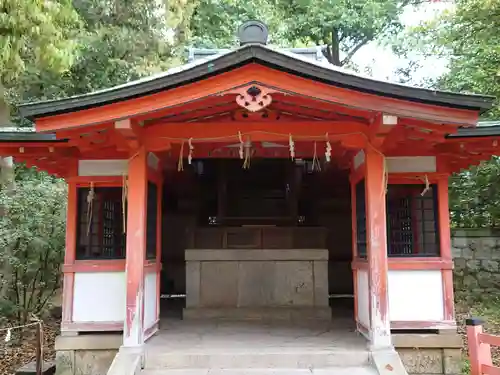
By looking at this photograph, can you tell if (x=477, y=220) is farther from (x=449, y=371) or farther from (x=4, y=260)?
(x=4, y=260)

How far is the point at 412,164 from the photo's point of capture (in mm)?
6359

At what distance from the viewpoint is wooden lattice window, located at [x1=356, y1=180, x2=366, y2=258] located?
633 centimetres

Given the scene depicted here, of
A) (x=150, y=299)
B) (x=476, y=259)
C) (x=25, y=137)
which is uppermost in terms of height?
(x=25, y=137)

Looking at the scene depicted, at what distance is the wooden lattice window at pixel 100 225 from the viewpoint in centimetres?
647

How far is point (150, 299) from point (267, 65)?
3.55 m

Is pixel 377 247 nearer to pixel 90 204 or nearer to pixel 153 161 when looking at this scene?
pixel 153 161

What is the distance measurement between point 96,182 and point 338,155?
3580 millimetres

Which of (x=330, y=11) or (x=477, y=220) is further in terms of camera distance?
(x=330, y=11)

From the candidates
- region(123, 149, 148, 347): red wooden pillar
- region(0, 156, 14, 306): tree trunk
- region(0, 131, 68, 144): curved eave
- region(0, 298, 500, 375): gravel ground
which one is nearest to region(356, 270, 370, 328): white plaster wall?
region(0, 298, 500, 375): gravel ground

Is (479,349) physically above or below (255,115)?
below

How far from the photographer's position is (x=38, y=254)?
8398 mm

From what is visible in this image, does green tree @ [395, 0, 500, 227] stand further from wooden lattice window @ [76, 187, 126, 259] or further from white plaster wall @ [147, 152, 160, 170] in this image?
wooden lattice window @ [76, 187, 126, 259]

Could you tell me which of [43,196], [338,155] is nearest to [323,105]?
[338,155]

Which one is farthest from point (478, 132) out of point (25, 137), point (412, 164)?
point (25, 137)
